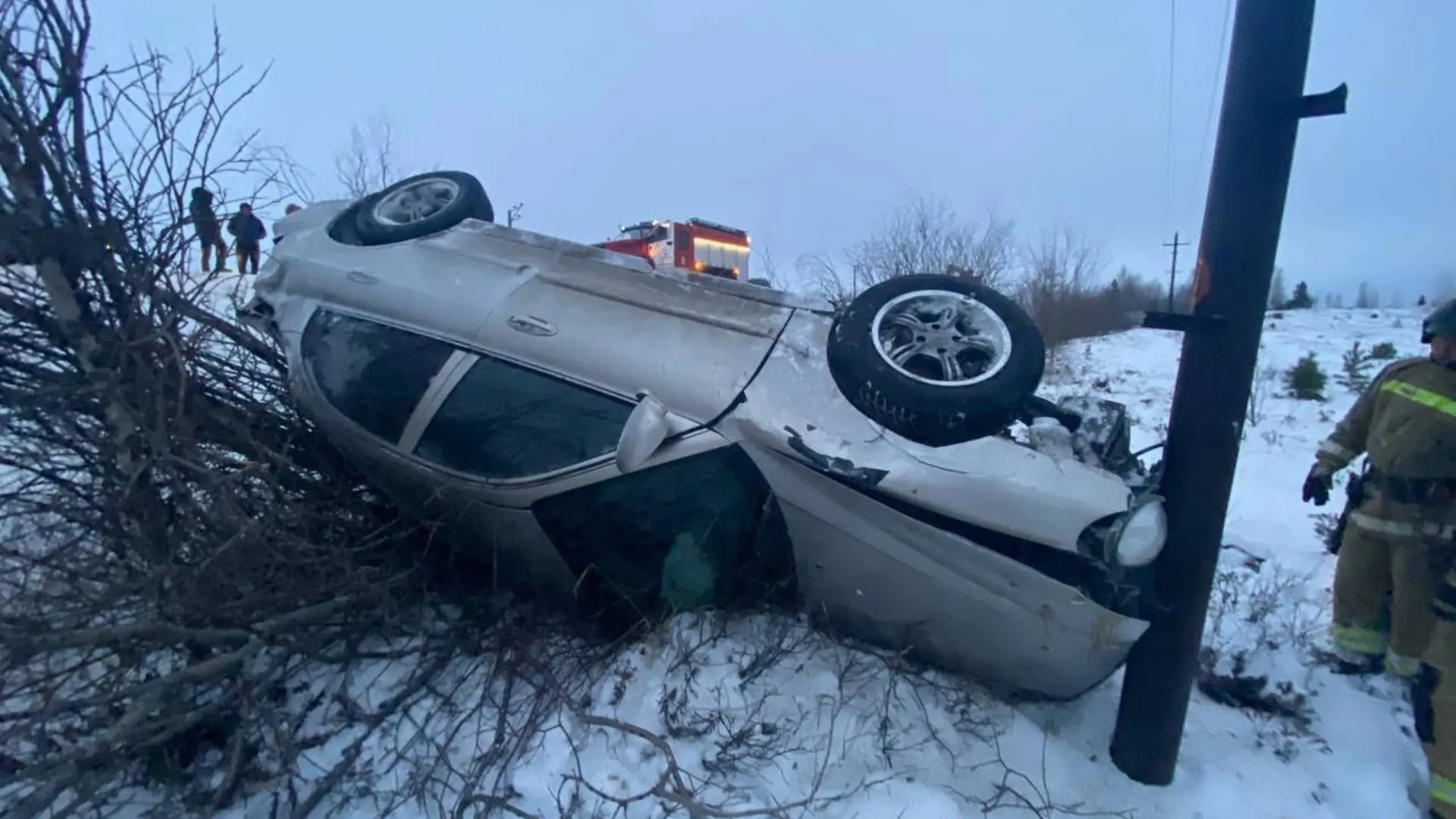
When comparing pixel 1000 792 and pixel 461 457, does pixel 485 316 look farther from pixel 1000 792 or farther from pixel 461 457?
pixel 1000 792

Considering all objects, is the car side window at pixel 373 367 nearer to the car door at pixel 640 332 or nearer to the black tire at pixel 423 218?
the car door at pixel 640 332

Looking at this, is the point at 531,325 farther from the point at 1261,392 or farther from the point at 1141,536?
the point at 1261,392

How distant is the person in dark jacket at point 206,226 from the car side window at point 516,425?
1.08 metres

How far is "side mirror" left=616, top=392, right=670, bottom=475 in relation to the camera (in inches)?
108

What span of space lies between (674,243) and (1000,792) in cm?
1469

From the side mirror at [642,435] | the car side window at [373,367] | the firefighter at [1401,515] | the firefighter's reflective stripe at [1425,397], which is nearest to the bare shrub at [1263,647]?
the firefighter at [1401,515]

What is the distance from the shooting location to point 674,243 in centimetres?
1644

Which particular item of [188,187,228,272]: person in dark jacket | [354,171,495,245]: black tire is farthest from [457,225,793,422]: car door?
[188,187,228,272]: person in dark jacket

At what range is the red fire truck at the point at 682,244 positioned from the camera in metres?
16.3

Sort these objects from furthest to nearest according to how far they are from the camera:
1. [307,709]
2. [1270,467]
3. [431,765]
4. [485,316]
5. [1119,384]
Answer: [1119,384]
[1270,467]
[485,316]
[307,709]
[431,765]

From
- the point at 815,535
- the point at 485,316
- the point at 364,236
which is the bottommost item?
the point at 815,535

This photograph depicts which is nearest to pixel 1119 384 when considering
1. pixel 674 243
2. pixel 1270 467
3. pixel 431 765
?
pixel 1270 467

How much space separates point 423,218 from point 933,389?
8.66 ft

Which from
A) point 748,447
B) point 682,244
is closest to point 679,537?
point 748,447
